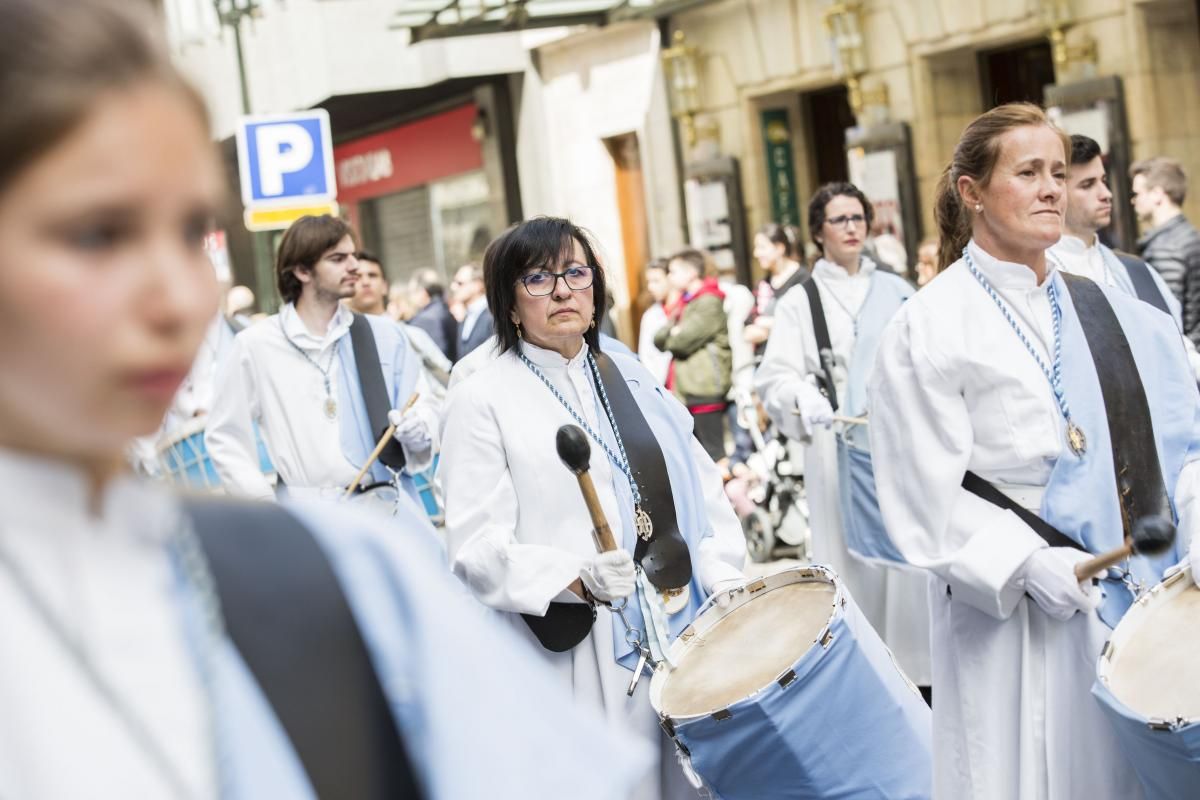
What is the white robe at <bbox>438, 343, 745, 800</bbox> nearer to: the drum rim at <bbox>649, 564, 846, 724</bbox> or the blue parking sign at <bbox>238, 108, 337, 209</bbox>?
the drum rim at <bbox>649, 564, 846, 724</bbox>

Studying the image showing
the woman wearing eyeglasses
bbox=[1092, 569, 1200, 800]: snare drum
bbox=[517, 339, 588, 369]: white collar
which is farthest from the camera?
the woman wearing eyeglasses

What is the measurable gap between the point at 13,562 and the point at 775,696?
3.03 meters

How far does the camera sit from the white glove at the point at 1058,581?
4.30 meters

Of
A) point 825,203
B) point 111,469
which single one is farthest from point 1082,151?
point 111,469

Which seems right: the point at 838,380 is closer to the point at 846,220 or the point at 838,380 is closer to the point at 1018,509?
the point at 846,220

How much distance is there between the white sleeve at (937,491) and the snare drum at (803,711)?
0.25 metres

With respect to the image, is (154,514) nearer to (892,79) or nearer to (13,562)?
(13,562)

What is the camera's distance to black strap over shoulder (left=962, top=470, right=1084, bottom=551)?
4.40m

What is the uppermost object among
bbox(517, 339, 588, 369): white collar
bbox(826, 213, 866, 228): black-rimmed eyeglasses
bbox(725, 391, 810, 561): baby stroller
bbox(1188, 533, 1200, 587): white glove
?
bbox(826, 213, 866, 228): black-rimmed eyeglasses

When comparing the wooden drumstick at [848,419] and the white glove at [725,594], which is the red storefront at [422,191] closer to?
the wooden drumstick at [848,419]

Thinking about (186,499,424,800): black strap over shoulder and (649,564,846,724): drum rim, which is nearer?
(186,499,424,800): black strap over shoulder

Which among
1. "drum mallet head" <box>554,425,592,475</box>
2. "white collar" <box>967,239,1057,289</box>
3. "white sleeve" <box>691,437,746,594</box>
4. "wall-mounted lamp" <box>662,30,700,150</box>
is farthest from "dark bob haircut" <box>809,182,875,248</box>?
"wall-mounted lamp" <box>662,30,700,150</box>

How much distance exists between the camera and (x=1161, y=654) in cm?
396

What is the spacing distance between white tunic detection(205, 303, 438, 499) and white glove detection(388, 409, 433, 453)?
3 cm
